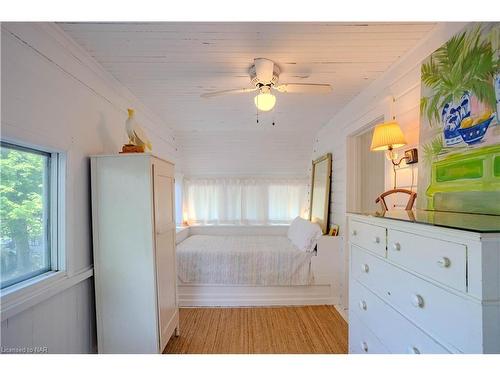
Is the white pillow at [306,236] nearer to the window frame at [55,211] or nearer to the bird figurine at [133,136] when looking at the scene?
the bird figurine at [133,136]

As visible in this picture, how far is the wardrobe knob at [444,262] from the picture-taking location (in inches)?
30.8

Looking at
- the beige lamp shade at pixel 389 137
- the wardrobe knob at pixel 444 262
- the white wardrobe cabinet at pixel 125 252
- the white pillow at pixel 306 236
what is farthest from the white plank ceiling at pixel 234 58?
the white pillow at pixel 306 236

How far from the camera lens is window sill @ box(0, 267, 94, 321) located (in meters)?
1.12

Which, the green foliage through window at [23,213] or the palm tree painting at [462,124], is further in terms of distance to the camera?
the green foliage through window at [23,213]

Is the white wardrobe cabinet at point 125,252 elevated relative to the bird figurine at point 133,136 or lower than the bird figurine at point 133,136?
lower

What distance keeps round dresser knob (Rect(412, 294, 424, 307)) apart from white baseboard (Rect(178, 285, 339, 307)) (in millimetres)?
2106

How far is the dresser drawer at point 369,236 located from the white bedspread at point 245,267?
5.03 ft

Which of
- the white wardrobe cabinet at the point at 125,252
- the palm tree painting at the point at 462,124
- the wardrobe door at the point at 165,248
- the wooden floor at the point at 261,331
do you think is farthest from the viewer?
the wooden floor at the point at 261,331

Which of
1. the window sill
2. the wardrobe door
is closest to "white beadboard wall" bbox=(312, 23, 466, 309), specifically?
the wardrobe door

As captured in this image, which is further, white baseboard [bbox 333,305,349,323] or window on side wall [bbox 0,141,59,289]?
white baseboard [bbox 333,305,349,323]

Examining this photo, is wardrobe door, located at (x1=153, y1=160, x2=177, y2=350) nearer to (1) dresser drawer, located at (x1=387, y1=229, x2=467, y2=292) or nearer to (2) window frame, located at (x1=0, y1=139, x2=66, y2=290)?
(2) window frame, located at (x1=0, y1=139, x2=66, y2=290)

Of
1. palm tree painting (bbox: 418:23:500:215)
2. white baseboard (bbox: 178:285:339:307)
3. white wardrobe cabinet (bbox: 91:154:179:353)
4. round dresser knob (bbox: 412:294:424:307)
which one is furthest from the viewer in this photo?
white baseboard (bbox: 178:285:339:307)

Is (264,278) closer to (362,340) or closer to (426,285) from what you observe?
(362,340)
